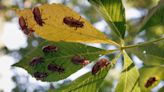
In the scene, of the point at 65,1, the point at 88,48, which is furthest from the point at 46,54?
the point at 65,1

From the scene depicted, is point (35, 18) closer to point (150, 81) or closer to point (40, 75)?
point (40, 75)

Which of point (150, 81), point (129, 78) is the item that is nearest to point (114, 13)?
point (129, 78)

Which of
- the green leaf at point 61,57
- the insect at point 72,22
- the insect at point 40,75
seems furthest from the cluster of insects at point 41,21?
the insect at point 40,75

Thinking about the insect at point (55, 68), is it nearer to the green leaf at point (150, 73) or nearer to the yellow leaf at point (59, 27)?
the yellow leaf at point (59, 27)

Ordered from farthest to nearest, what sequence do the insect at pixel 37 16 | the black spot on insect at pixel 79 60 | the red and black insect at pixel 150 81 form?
1. the red and black insect at pixel 150 81
2. the black spot on insect at pixel 79 60
3. the insect at pixel 37 16

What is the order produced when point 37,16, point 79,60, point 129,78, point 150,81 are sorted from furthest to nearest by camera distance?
point 150,81
point 129,78
point 79,60
point 37,16

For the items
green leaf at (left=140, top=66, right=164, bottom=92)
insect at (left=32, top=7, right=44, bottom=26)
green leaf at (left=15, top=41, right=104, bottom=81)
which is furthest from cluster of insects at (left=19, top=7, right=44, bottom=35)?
green leaf at (left=140, top=66, right=164, bottom=92)
